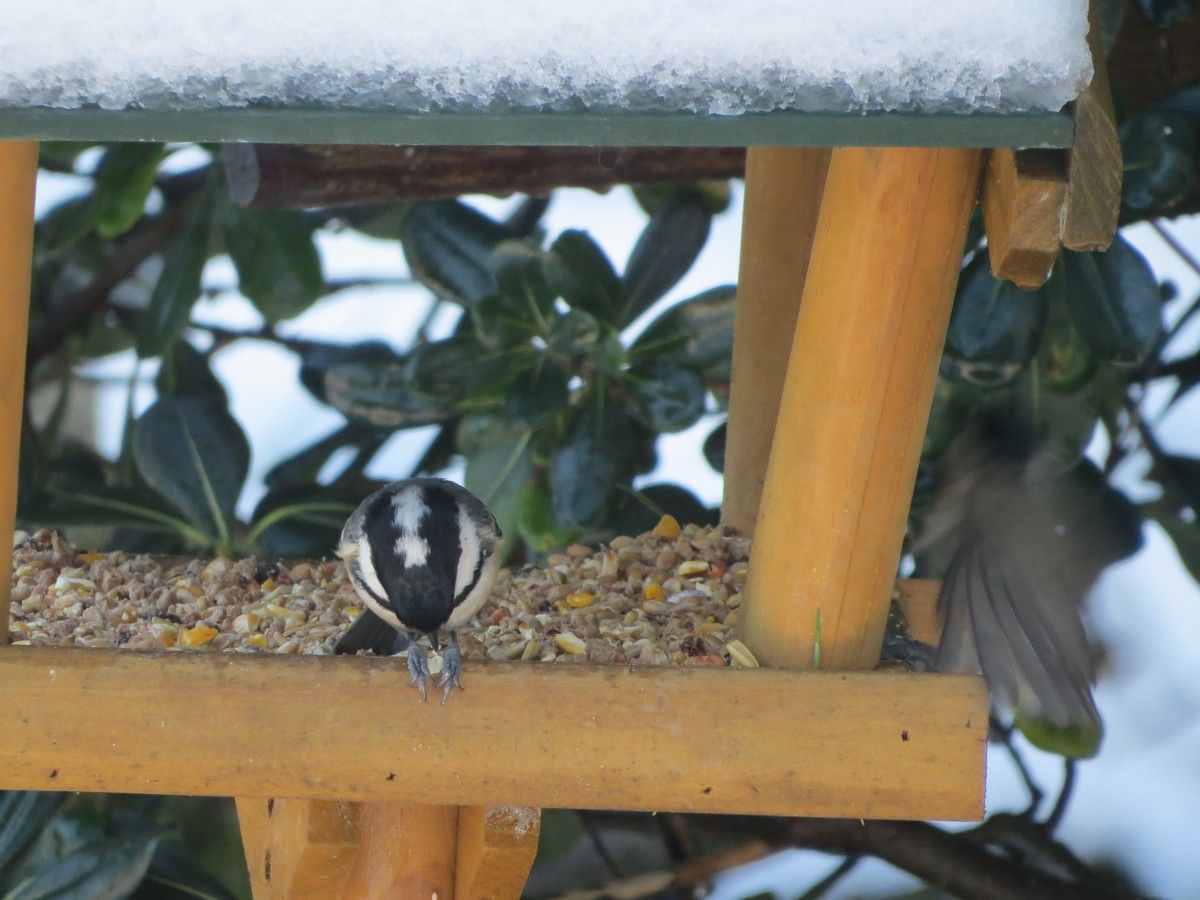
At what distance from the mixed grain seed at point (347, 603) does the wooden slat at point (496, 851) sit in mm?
117

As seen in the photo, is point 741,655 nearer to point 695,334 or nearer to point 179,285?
point 695,334

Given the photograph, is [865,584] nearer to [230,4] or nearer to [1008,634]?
[1008,634]

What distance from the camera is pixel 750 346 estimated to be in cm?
141

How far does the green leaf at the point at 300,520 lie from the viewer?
1622 mm

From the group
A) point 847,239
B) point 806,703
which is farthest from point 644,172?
point 806,703

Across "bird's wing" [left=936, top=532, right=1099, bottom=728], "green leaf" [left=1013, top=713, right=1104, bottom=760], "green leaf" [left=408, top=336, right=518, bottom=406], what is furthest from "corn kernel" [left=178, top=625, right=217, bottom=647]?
"green leaf" [left=1013, top=713, right=1104, bottom=760]

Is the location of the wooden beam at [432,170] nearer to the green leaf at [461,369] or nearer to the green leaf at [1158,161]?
the green leaf at [461,369]

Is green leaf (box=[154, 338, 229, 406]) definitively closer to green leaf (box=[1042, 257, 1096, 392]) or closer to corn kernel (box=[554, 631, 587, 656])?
corn kernel (box=[554, 631, 587, 656])

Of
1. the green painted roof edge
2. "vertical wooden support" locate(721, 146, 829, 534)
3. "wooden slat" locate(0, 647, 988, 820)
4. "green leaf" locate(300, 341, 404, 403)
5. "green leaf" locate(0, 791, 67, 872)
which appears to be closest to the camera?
the green painted roof edge

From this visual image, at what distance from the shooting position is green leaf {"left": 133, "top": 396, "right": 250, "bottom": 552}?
5.19 feet

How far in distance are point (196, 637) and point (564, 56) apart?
0.62 m

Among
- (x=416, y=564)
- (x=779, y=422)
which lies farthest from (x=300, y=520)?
(x=779, y=422)

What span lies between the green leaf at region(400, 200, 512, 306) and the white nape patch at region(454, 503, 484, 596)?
51cm

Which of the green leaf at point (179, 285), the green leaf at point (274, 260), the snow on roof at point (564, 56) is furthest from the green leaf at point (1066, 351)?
the green leaf at point (179, 285)
